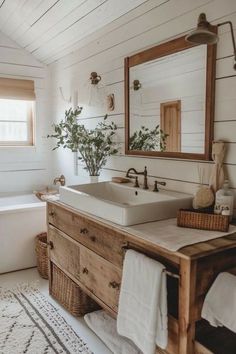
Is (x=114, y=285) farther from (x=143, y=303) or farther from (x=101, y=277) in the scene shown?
(x=143, y=303)

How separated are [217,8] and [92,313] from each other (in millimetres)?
2118

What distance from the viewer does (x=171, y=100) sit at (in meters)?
2.08

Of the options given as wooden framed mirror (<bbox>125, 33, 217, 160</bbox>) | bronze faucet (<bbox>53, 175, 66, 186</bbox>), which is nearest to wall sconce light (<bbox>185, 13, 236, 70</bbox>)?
wooden framed mirror (<bbox>125, 33, 217, 160</bbox>)

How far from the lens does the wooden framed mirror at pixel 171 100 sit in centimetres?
184

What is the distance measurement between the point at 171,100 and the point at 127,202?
77 centimetres

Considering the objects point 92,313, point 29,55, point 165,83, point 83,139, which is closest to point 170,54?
point 165,83

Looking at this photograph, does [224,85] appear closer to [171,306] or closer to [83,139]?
[171,306]

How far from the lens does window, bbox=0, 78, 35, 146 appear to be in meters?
3.52

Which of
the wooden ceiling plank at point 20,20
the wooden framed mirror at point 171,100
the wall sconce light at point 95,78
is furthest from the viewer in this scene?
the wall sconce light at point 95,78

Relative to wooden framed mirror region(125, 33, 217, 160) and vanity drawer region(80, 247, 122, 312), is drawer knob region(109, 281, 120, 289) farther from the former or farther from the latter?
wooden framed mirror region(125, 33, 217, 160)

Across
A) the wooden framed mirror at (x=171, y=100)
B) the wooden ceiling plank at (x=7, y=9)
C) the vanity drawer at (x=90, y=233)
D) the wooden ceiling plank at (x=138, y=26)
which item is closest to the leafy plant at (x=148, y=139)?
the wooden framed mirror at (x=171, y=100)

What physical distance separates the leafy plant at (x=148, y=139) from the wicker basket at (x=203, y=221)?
0.71m

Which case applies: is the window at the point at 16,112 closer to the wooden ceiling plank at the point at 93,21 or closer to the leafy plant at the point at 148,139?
the wooden ceiling plank at the point at 93,21

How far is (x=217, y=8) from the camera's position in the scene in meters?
1.74
